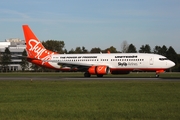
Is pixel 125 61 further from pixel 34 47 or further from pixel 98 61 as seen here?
pixel 34 47

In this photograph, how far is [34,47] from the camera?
56938mm

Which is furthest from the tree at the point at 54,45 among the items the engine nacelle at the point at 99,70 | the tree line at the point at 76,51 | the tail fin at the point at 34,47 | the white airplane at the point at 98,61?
the engine nacelle at the point at 99,70

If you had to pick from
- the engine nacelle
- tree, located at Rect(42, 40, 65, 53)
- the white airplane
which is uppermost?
tree, located at Rect(42, 40, 65, 53)

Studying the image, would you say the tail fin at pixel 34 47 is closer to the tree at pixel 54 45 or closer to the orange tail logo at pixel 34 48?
the orange tail logo at pixel 34 48

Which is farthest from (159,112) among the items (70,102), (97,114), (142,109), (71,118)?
(70,102)

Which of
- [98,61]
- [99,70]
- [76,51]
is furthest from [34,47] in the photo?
[76,51]

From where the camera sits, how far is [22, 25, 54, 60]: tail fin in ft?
185

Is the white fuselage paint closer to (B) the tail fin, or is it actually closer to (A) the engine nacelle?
(A) the engine nacelle

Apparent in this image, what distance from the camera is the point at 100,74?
5003cm

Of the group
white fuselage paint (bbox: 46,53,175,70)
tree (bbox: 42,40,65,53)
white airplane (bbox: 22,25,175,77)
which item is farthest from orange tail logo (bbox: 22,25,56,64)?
tree (bbox: 42,40,65,53)

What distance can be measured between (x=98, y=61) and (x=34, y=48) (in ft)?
36.7

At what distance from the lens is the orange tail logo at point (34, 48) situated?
5628cm

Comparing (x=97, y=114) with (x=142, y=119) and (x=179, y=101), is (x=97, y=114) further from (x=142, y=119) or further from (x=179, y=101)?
(x=179, y=101)

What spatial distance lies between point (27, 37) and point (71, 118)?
45.8m
